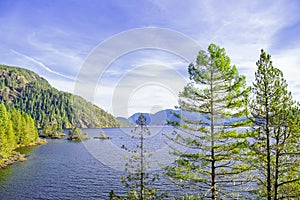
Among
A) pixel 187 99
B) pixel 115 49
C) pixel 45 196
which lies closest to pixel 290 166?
pixel 187 99

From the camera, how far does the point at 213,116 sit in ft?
52.4

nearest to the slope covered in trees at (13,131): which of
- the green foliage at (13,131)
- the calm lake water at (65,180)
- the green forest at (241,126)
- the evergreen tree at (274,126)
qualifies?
the green foliage at (13,131)

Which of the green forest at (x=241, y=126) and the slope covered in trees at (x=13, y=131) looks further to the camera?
the slope covered in trees at (x=13, y=131)

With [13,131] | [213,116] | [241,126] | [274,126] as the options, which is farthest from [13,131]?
[274,126]

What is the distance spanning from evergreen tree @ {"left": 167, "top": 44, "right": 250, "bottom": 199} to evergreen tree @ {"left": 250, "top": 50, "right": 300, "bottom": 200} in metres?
0.95

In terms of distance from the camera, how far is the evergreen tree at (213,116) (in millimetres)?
15492

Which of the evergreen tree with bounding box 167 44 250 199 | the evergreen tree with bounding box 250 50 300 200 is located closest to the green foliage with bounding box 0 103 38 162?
the evergreen tree with bounding box 167 44 250 199

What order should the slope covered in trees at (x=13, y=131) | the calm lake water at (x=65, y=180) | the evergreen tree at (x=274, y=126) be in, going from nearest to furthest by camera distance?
the evergreen tree at (x=274, y=126)
the calm lake water at (x=65, y=180)
the slope covered in trees at (x=13, y=131)

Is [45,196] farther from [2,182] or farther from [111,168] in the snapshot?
[111,168]

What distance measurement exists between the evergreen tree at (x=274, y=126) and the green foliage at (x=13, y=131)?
5489 centimetres

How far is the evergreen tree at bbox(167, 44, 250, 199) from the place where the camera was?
1549 cm

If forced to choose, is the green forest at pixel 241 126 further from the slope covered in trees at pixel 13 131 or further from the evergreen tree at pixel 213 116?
the slope covered in trees at pixel 13 131

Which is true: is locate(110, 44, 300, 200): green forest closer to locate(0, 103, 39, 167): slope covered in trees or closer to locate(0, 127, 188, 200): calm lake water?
locate(0, 127, 188, 200): calm lake water

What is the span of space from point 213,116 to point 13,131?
7513 centimetres
